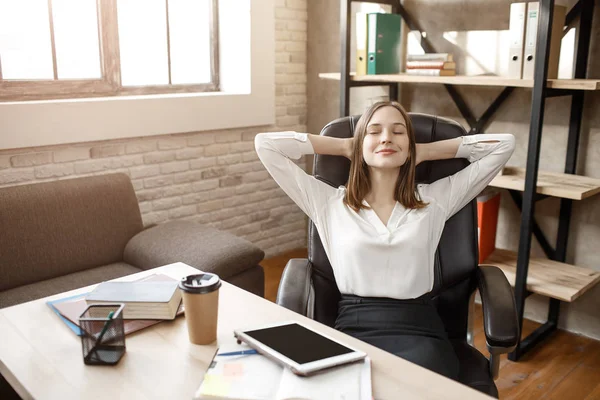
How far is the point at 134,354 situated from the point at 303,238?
284cm

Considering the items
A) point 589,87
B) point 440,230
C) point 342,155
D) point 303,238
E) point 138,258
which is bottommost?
point 303,238

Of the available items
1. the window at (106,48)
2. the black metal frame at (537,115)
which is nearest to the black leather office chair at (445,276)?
the black metal frame at (537,115)

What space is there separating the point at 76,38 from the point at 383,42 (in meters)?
1.56

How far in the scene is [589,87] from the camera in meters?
2.28

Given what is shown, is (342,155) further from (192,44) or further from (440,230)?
(192,44)

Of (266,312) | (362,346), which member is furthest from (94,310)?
(362,346)

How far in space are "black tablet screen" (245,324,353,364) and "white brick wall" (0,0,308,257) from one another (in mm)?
1905

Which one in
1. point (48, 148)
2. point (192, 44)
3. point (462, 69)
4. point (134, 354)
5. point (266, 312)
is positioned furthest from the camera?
point (192, 44)

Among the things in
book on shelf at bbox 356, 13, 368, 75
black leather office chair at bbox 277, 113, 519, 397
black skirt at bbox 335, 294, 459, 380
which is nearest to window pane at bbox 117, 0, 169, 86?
book on shelf at bbox 356, 13, 368, 75

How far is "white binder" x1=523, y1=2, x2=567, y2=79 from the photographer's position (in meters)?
2.41

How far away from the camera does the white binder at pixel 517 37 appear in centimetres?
248

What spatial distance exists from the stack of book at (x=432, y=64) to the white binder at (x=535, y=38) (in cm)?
47

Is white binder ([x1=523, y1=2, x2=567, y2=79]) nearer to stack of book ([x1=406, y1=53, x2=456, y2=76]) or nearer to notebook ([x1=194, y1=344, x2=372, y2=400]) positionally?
stack of book ([x1=406, y1=53, x2=456, y2=76])

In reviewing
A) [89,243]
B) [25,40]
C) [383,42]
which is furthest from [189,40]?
[89,243]
